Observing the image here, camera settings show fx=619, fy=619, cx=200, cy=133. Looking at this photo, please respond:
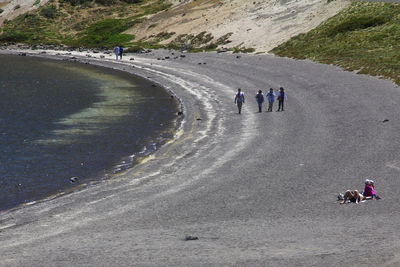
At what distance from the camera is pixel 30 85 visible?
71562mm

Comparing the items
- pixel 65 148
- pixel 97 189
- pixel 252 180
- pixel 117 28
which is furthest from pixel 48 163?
pixel 117 28

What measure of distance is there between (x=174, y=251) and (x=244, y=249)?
2.38 meters

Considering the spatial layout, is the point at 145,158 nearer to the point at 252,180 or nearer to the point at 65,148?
the point at 65,148

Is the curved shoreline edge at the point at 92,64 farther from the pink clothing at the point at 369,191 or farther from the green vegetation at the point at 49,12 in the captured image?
the green vegetation at the point at 49,12

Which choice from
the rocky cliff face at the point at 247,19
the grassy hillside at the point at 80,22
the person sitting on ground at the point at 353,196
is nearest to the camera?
the person sitting on ground at the point at 353,196

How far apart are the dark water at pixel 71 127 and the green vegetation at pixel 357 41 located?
2082 centimetres

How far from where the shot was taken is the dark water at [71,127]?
108 feet

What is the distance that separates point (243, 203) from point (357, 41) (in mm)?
54101

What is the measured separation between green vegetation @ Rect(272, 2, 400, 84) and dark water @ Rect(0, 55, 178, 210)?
20.8 meters

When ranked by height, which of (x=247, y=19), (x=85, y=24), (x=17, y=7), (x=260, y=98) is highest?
(x=17, y=7)

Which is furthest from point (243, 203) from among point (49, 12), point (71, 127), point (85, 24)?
point (49, 12)

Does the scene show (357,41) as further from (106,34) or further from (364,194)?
(106,34)

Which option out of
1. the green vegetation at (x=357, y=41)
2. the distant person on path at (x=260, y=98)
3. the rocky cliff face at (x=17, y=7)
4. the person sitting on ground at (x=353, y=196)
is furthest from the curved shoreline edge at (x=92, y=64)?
the rocky cliff face at (x=17, y=7)

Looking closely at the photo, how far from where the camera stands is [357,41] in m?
75.8
